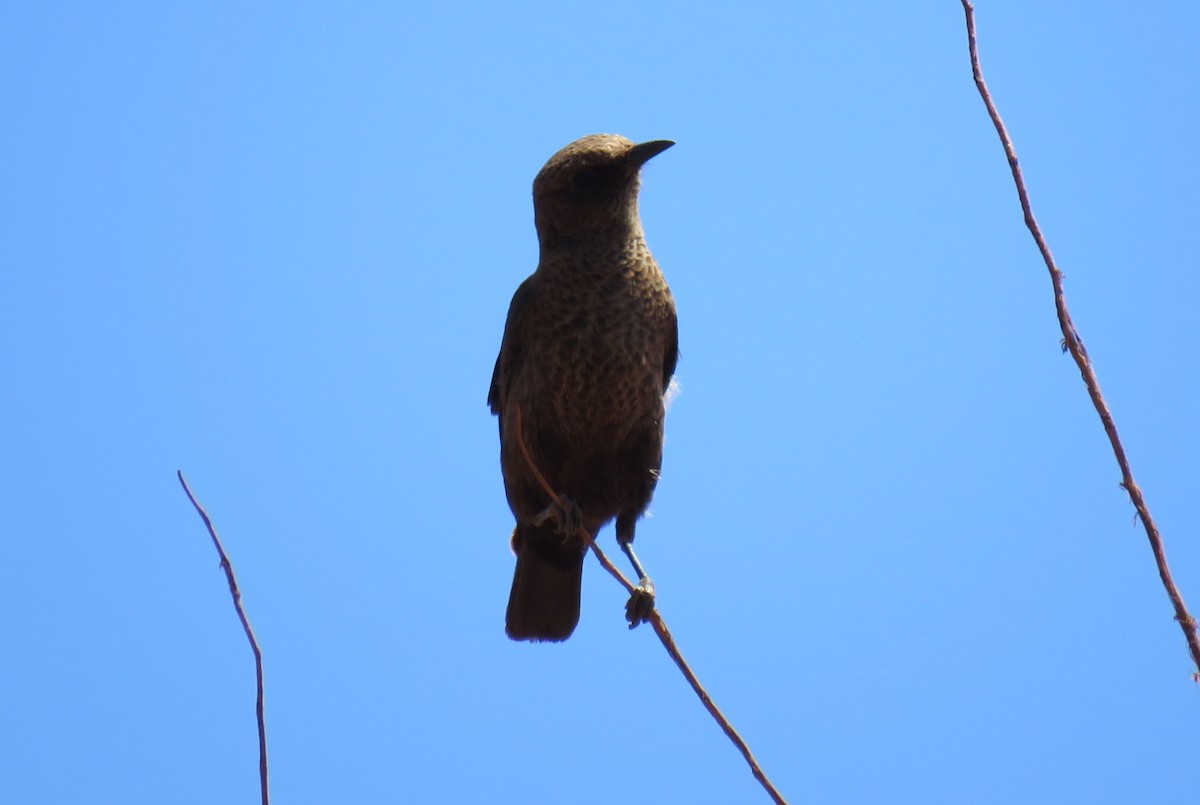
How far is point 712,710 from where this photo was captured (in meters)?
2.45

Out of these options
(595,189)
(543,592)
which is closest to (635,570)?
(543,592)

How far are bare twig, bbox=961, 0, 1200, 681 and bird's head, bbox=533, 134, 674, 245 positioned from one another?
10.9ft

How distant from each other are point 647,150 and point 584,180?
328 mm

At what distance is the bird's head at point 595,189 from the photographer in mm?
5641

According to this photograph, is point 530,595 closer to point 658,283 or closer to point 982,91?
point 658,283

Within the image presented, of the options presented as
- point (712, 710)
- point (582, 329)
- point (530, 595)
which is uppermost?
point (582, 329)

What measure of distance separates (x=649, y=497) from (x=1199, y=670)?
12.0 feet

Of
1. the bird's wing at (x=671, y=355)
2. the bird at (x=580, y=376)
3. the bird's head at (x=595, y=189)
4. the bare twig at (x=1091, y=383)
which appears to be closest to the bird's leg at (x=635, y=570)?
the bird at (x=580, y=376)

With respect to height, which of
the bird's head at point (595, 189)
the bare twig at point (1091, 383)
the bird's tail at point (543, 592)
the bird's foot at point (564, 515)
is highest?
the bird's head at point (595, 189)

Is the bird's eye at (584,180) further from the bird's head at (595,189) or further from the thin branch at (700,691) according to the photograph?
the thin branch at (700,691)

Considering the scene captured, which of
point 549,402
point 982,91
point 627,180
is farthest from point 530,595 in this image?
point 982,91

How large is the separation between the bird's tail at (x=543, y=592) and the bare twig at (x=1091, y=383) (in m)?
3.67

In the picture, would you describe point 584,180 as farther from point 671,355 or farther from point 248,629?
point 248,629

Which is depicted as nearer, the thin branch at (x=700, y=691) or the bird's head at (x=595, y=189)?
the thin branch at (x=700, y=691)
